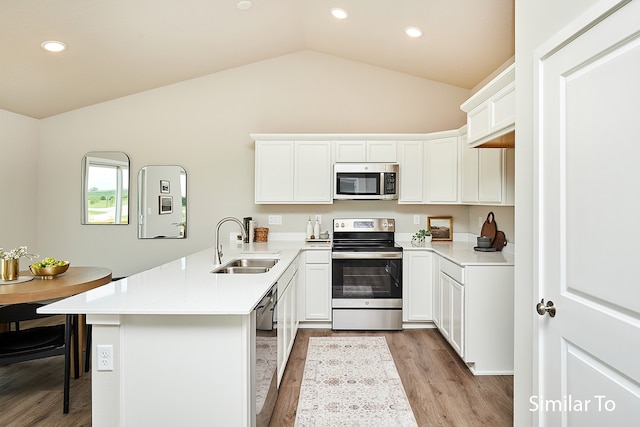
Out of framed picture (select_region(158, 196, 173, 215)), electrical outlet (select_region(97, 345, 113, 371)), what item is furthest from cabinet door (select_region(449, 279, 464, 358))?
framed picture (select_region(158, 196, 173, 215))

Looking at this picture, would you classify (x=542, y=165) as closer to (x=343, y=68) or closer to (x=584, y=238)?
(x=584, y=238)

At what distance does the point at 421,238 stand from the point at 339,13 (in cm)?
244

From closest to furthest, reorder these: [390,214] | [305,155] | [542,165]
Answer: [542,165], [305,155], [390,214]

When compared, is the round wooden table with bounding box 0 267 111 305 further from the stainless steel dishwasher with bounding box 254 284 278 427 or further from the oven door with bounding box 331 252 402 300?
the oven door with bounding box 331 252 402 300

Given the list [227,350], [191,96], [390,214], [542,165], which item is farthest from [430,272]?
[191,96]

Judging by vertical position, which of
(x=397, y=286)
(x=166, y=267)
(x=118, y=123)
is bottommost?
(x=397, y=286)

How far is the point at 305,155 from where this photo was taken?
13.3 feet

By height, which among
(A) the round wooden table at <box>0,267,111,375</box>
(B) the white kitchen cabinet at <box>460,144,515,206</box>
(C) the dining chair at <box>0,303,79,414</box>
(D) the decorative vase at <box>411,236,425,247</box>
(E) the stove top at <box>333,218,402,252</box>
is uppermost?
(B) the white kitchen cabinet at <box>460,144,515,206</box>

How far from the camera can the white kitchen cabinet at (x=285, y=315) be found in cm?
247

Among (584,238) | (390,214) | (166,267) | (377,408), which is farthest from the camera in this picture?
(390,214)

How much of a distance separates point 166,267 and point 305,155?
202 centimetres

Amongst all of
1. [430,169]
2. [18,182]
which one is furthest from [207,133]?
[430,169]

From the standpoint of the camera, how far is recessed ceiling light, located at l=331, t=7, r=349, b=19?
3283 mm

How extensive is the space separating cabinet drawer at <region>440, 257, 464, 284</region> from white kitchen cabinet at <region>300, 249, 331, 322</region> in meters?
1.14
